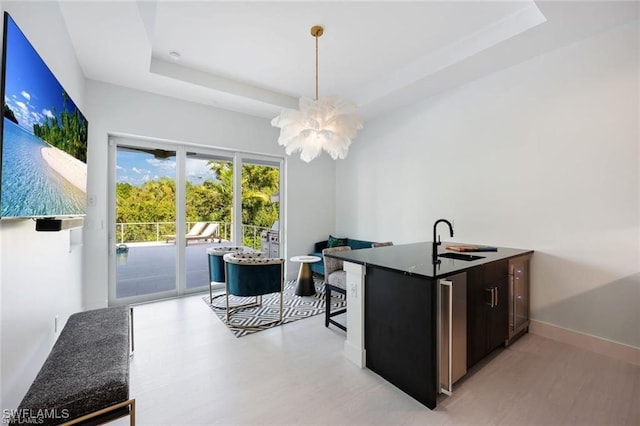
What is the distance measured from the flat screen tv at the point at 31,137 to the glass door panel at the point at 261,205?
9.72ft

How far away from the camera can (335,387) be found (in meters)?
2.05

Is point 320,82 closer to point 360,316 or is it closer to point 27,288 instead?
point 360,316

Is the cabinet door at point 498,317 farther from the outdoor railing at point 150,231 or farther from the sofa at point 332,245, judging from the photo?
the outdoor railing at point 150,231

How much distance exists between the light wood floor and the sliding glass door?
1458 mm

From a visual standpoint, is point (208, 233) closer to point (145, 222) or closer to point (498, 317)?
point (145, 222)

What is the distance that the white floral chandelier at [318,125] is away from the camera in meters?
2.44

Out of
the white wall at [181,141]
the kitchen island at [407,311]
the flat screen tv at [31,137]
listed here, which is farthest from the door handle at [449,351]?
the white wall at [181,141]

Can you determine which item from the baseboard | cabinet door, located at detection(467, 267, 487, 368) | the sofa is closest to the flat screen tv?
cabinet door, located at detection(467, 267, 487, 368)

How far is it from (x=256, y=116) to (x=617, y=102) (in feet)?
14.9

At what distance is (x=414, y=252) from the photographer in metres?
2.79

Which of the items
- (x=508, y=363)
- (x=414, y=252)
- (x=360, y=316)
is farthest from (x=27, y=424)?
(x=508, y=363)

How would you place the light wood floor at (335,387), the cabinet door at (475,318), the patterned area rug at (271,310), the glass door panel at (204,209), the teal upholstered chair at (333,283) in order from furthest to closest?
the glass door panel at (204,209)
the patterned area rug at (271,310)
the teal upholstered chair at (333,283)
the cabinet door at (475,318)
the light wood floor at (335,387)

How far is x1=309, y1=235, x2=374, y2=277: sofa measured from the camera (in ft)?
16.2

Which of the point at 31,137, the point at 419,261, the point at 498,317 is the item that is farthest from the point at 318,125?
the point at 498,317
